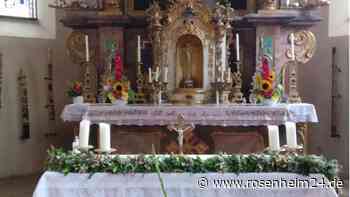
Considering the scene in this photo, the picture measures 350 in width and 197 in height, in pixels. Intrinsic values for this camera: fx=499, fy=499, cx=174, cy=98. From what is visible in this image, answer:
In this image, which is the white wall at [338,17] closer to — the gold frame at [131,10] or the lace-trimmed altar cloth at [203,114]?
the lace-trimmed altar cloth at [203,114]

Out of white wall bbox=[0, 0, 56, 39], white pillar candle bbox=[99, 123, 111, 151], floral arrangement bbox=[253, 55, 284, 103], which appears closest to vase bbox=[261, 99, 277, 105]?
floral arrangement bbox=[253, 55, 284, 103]

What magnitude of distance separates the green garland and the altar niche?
3334 millimetres

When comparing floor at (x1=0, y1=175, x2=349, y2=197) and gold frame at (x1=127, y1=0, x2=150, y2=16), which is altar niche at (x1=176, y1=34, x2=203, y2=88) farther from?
floor at (x1=0, y1=175, x2=349, y2=197)

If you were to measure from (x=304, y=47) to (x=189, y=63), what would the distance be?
1651 millimetres

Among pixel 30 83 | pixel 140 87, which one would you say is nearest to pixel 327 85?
pixel 140 87

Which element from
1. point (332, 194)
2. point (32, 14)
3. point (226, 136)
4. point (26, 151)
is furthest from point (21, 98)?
point (332, 194)

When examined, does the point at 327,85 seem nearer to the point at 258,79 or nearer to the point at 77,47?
the point at 258,79

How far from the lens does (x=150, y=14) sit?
689 centimetres

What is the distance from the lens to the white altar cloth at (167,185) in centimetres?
354

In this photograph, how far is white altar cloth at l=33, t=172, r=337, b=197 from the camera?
3545mm

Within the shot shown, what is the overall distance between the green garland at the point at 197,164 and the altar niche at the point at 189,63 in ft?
10.9

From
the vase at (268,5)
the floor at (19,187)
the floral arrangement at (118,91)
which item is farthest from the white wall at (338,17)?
the floral arrangement at (118,91)

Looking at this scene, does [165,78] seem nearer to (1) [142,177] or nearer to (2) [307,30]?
(2) [307,30]

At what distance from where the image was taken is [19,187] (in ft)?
23.5
